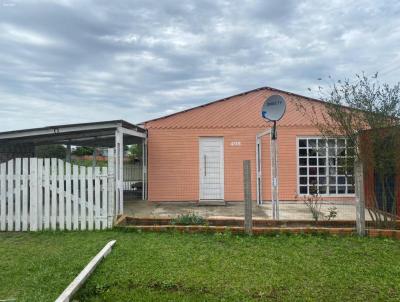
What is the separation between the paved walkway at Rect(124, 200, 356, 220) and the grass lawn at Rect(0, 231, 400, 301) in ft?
8.14

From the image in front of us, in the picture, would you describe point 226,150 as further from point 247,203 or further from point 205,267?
point 205,267

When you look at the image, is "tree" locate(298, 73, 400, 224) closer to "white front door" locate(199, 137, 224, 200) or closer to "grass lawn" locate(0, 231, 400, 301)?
"grass lawn" locate(0, 231, 400, 301)

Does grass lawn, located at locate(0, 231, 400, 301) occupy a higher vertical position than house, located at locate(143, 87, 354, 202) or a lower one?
lower

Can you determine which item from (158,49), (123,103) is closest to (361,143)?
(158,49)

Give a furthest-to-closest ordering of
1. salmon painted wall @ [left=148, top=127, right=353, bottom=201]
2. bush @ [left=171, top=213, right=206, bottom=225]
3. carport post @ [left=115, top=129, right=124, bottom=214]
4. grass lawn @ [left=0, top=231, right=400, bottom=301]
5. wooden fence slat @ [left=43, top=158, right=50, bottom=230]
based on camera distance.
A: salmon painted wall @ [left=148, top=127, right=353, bottom=201] → carport post @ [left=115, top=129, right=124, bottom=214] → bush @ [left=171, top=213, right=206, bottom=225] → wooden fence slat @ [left=43, top=158, right=50, bottom=230] → grass lawn @ [left=0, top=231, right=400, bottom=301]

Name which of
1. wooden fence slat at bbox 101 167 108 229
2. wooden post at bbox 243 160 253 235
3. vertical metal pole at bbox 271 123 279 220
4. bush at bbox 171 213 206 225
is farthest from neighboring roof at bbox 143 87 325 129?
wooden post at bbox 243 160 253 235

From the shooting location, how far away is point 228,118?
1233cm

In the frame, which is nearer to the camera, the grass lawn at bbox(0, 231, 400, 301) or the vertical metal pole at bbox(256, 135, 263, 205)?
the grass lawn at bbox(0, 231, 400, 301)

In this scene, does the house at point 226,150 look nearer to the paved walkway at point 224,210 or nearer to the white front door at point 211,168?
the white front door at point 211,168

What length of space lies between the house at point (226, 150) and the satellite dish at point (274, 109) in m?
4.73

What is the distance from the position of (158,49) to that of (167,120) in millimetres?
2534

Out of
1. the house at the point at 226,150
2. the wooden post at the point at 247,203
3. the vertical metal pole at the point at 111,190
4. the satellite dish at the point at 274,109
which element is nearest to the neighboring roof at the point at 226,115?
the house at the point at 226,150

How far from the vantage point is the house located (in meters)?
12.2

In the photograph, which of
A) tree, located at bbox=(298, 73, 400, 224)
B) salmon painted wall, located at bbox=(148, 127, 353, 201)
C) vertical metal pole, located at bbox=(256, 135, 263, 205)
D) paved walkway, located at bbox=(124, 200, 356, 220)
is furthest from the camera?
salmon painted wall, located at bbox=(148, 127, 353, 201)
